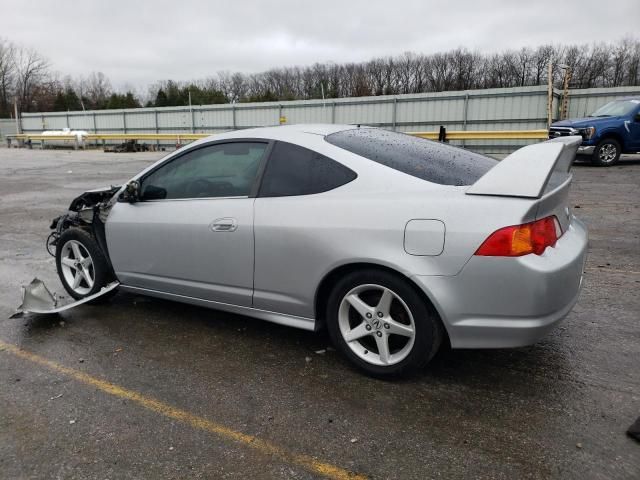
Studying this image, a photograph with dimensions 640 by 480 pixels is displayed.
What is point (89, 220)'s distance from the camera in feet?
14.4

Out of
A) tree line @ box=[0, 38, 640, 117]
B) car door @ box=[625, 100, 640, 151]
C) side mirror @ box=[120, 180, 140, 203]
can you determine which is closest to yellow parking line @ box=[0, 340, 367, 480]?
side mirror @ box=[120, 180, 140, 203]

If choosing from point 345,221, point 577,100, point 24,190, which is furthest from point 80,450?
point 577,100

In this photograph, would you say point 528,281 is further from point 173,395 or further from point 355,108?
point 355,108

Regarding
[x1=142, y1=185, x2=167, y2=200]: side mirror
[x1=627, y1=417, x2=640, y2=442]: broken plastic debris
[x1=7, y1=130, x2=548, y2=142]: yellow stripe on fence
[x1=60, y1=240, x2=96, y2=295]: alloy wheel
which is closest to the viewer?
[x1=627, y1=417, x2=640, y2=442]: broken plastic debris

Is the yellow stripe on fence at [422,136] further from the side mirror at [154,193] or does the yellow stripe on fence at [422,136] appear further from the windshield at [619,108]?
the side mirror at [154,193]

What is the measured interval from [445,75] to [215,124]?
51286mm

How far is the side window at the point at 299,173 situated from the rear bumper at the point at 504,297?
33.5 inches

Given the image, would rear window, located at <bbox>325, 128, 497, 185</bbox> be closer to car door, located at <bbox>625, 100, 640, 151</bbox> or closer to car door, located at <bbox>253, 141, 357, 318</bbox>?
car door, located at <bbox>253, 141, 357, 318</bbox>

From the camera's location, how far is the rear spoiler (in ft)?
8.55

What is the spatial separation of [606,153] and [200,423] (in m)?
14.8

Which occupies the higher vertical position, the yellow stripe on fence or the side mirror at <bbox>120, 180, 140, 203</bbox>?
the yellow stripe on fence

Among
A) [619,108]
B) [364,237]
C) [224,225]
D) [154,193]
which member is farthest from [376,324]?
[619,108]

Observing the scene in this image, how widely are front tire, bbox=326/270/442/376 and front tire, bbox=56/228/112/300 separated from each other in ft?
7.54

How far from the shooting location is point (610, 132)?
45.1 ft
